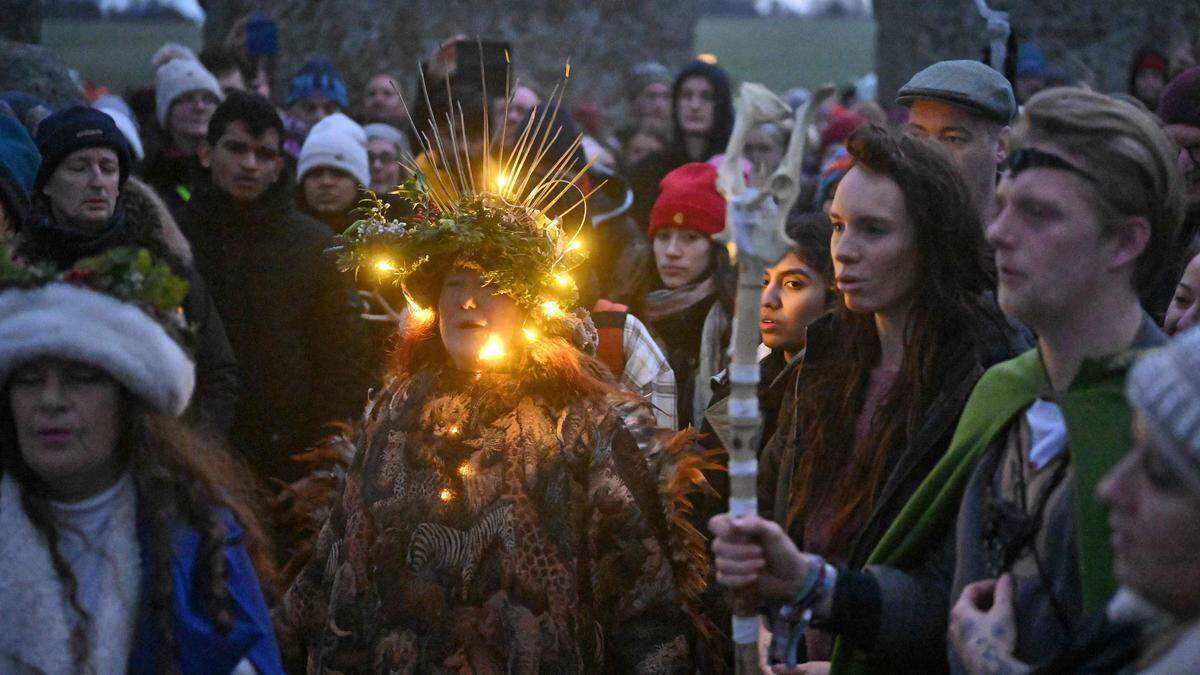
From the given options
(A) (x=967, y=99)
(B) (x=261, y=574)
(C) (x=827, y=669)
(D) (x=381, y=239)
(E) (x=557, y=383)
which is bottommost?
(C) (x=827, y=669)

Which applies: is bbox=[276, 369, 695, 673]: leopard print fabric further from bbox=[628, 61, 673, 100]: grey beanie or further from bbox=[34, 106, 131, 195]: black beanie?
bbox=[628, 61, 673, 100]: grey beanie

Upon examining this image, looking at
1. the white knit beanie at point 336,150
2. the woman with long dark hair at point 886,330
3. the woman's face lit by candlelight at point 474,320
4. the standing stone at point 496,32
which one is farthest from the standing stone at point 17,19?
the woman with long dark hair at point 886,330

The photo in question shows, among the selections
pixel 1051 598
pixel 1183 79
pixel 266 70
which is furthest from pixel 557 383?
Result: pixel 266 70

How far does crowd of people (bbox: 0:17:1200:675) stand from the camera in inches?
124

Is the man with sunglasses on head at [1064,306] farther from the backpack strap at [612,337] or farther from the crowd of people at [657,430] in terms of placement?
the backpack strap at [612,337]

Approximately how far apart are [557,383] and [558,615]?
27.9 inches

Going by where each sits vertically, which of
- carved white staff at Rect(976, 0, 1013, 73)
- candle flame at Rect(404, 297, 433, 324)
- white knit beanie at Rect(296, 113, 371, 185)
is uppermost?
carved white staff at Rect(976, 0, 1013, 73)

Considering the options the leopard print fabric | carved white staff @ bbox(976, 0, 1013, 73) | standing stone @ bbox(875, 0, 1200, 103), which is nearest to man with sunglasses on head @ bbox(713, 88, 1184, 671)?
the leopard print fabric

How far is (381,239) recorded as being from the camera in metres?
4.61

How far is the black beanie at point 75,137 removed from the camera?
5891mm

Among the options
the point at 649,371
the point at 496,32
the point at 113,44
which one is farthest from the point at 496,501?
the point at 113,44

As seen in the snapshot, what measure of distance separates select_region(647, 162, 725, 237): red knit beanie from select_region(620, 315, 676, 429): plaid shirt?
42.8 inches

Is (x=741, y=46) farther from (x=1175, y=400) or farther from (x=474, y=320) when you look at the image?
(x=1175, y=400)

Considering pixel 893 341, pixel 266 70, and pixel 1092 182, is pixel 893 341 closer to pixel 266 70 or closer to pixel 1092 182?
pixel 1092 182
